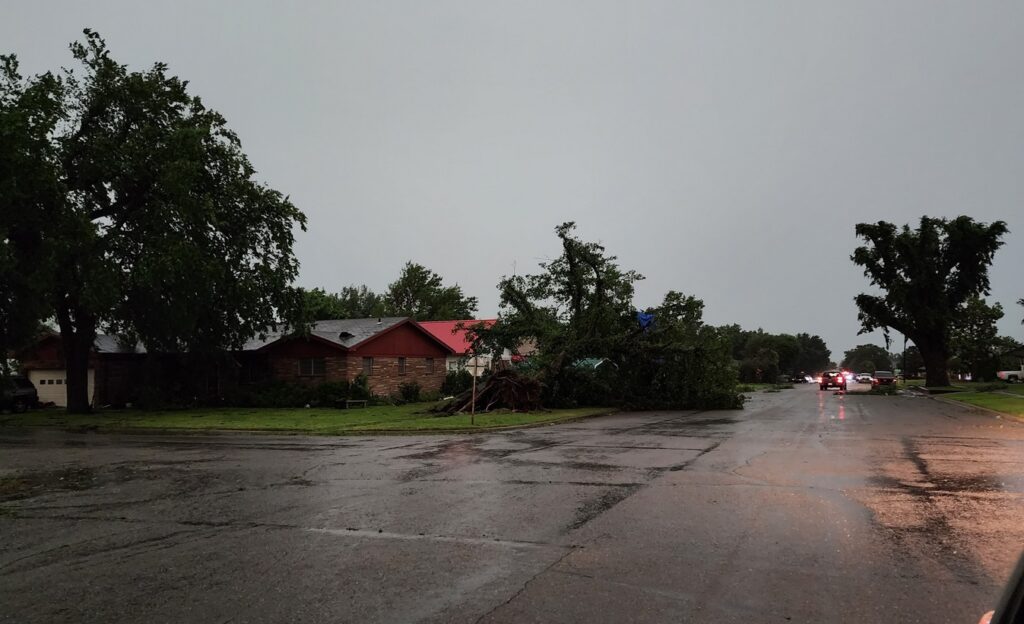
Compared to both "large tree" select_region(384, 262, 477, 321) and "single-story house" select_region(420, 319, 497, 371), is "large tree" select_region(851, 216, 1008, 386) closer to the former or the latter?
"single-story house" select_region(420, 319, 497, 371)

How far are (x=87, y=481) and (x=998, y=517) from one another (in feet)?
44.3

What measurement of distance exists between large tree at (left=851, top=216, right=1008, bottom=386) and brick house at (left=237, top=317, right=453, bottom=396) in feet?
124

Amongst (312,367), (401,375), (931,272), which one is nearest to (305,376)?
(312,367)

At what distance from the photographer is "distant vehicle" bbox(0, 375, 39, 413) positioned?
32.4 m

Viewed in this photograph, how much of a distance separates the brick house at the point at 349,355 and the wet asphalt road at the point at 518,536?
64.6 feet

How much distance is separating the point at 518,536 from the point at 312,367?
29.8 meters

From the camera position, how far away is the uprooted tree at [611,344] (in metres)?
31.0

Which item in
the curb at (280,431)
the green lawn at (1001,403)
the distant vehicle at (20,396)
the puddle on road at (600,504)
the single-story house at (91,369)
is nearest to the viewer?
the puddle on road at (600,504)

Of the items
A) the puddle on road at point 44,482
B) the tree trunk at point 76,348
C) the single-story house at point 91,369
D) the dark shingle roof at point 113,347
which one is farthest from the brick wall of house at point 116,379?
the puddle on road at point 44,482

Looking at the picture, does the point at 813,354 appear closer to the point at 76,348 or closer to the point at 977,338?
the point at 977,338

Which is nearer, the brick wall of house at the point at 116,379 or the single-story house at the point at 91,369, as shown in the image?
the brick wall of house at the point at 116,379

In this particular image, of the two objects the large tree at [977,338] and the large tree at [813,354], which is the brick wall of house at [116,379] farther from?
the large tree at [813,354]

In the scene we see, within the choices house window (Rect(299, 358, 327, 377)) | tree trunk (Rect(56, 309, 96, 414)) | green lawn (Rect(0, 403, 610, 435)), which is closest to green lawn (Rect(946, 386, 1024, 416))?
green lawn (Rect(0, 403, 610, 435))

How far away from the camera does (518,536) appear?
22.8 feet
